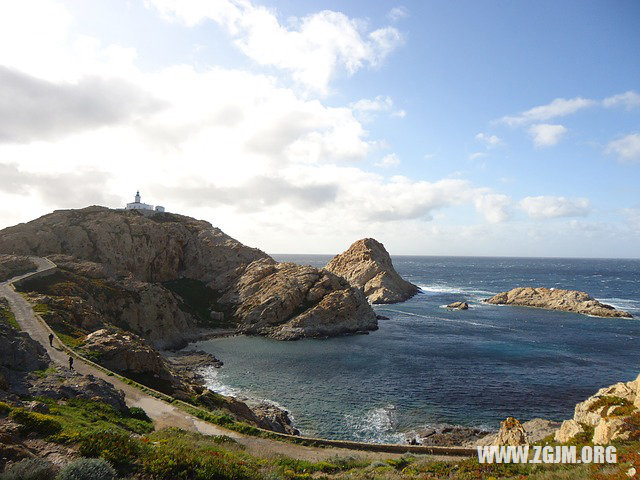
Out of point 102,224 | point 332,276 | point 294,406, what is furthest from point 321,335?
point 102,224

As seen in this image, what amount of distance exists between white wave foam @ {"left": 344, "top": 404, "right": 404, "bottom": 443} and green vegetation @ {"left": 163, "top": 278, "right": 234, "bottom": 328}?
5099cm

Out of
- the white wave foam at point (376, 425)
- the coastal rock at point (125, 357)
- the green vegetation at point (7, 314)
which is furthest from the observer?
the green vegetation at point (7, 314)

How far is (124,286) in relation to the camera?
6931cm

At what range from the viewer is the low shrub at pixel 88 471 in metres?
10.8

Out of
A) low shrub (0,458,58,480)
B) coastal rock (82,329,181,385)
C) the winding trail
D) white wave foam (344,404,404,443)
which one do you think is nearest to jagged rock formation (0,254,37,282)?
the winding trail

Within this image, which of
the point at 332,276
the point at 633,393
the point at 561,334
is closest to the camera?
the point at 633,393

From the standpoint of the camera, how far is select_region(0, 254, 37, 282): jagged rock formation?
5794 cm

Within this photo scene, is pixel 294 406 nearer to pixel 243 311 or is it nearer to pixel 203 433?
pixel 203 433

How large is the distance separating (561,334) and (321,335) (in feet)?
168

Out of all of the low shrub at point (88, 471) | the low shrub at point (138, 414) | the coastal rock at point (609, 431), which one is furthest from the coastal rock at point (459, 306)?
the low shrub at point (88, 471)

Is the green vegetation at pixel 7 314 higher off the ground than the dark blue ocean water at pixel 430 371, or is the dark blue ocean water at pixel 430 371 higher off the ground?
the green vegetation at pixel 7 314

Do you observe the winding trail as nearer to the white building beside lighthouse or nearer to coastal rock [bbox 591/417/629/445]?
coastal rock [bbox 591/417/629/445]

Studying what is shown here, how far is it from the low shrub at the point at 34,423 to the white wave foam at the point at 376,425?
83.7 ft

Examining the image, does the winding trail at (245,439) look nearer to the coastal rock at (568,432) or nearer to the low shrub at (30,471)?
the coastal rock at (568,432)
